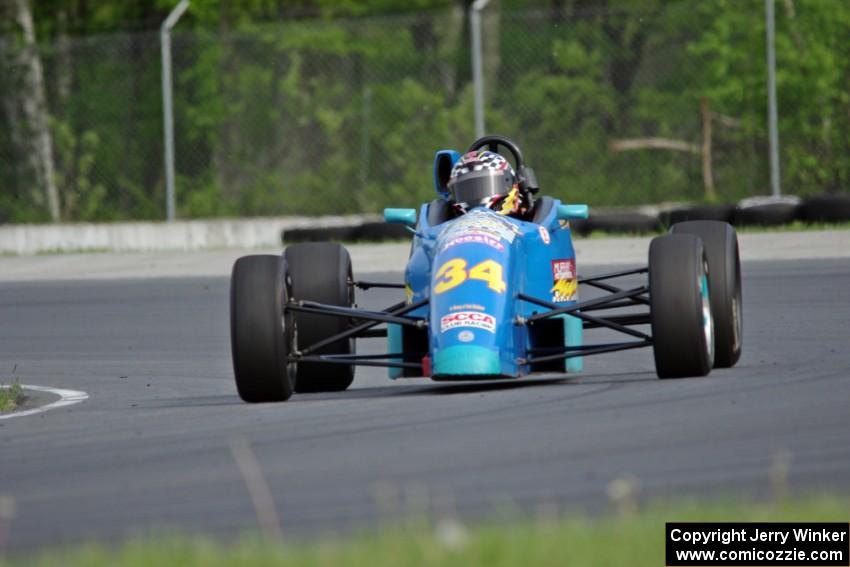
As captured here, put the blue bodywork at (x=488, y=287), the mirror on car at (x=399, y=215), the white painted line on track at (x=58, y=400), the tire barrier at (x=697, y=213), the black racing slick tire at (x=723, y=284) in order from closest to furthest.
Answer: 1. the blue bodywork at (x=488, y=287)
2. the white painted line on track at (x=58, y=400)
3. the black racing slick tire at (x=723, y=284)
4. the mirror on car at (x=399, y=215)
5. the tire barrier at (x=697, y=213)

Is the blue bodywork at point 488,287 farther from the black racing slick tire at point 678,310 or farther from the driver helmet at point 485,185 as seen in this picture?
the black racing slick tire at point 678,310

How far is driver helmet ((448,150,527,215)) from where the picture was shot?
10906 mm

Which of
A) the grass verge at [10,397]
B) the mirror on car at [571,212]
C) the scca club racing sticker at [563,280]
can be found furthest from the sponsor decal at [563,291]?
the grass verge at [10,397]

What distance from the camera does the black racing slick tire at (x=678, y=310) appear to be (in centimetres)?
952

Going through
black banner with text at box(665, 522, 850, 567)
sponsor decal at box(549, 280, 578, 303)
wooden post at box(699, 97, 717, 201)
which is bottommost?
black banner with text at box(665, 522, 850, 567)

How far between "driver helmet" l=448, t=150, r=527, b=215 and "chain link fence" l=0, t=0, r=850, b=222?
34.9 feet

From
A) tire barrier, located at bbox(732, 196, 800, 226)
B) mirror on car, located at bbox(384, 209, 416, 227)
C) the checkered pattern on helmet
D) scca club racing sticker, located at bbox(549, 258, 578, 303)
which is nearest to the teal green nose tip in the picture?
scca club racing sticker, located at bbox(549, 258, 578, 303)

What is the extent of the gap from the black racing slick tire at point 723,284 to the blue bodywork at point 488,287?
73 centimetres

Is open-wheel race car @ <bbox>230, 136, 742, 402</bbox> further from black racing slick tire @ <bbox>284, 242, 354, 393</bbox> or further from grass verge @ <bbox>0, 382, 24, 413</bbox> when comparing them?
grass verge @ <bbox>0, 382, 24, 413</bbox>

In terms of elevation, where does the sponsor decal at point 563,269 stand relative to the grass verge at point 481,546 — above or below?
above

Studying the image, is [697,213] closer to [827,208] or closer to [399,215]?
[827,208]

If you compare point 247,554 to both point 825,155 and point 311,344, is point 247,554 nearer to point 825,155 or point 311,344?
point 311,344

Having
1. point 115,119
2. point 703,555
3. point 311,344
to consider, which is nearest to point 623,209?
point 115,119

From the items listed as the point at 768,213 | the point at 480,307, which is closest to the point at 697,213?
the point at 768,213
